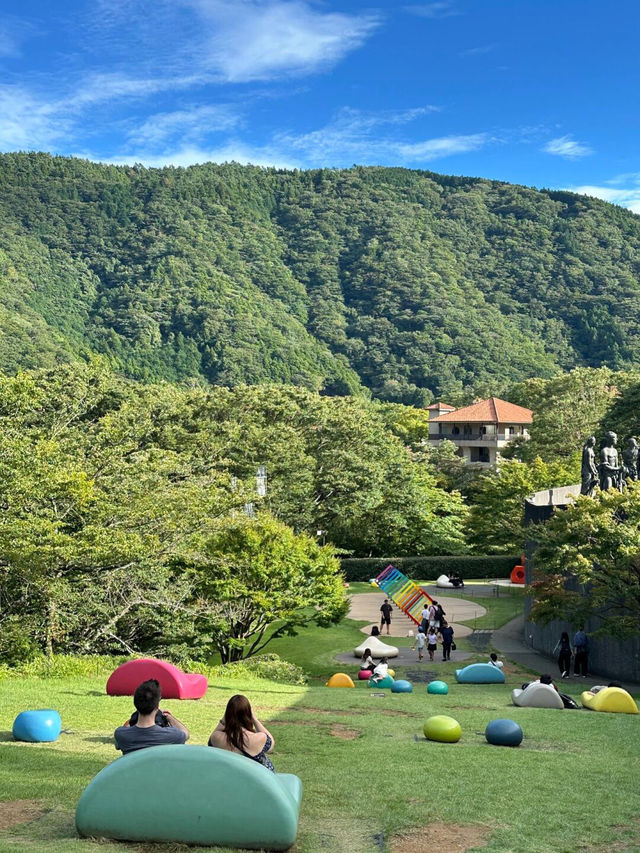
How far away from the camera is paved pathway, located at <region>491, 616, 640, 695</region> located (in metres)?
22.9

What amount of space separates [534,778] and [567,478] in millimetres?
38338

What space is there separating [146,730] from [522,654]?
2198cm

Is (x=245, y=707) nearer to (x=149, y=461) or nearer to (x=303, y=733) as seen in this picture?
(x=303, y=733)

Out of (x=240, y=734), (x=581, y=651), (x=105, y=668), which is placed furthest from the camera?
(x=581, y=651)

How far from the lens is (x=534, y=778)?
10039 mm

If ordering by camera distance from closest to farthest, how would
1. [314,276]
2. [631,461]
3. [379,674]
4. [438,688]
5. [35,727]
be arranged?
1. [35,727]
2. [438,688]
3. [379,674]
4. [631,461]
5. [314,276]

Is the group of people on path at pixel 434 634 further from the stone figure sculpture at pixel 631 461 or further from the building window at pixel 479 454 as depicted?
the building window at pixel 479 454

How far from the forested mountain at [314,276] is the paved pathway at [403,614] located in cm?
4075

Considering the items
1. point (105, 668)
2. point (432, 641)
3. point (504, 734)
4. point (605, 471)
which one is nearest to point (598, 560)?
point (605, 471)

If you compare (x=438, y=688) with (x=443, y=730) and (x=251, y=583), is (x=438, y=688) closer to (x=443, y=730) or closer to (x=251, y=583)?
(x=251, y=583)

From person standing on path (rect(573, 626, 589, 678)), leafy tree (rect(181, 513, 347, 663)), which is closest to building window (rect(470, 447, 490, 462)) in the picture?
leafy tree (rect(181, 513, 347, 663))

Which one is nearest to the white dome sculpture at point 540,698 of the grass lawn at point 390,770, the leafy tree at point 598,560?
the grass lawn at point 390,770

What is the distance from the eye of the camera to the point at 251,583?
2502cm

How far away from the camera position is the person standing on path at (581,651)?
2341 cm
